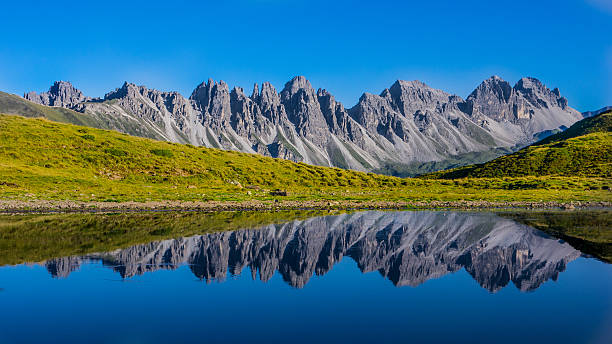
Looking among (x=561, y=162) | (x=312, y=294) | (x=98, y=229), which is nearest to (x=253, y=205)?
(x=98, y=229)

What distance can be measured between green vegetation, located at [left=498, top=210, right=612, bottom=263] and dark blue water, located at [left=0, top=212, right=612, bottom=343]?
72.3 inches

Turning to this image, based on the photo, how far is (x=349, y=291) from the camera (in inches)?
658

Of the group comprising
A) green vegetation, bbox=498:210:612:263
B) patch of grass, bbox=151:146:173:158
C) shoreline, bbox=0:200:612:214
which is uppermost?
patch of grass, bbox=151:146:173:158

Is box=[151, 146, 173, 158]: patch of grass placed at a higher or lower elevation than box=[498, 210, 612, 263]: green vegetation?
higher

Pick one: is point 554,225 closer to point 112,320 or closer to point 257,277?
point 257,277

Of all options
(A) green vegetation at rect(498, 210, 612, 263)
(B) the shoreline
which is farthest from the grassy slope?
(A) green vegetation at rect(498, 210, 612, 263)

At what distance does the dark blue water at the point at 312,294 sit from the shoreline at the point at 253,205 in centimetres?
2383

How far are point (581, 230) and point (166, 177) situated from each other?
6496cm

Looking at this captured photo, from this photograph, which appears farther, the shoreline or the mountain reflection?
the shoreline

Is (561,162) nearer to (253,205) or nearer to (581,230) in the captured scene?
(581,230)

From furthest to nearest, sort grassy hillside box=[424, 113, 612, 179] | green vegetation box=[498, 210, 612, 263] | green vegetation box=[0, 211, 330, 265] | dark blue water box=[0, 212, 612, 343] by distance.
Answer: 1. grassy hillside box=[424, 113, 612, 179]
2. green vegetation box=[498, 210, 612, 263]
3. green vegetation box=[0, 211, 330, 265]
4. dark blue water box=[0, 212, 612, 343]

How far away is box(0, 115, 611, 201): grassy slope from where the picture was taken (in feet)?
203

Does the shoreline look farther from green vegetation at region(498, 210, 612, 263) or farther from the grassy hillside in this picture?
the grassy hillside

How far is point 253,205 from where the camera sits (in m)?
53.4
